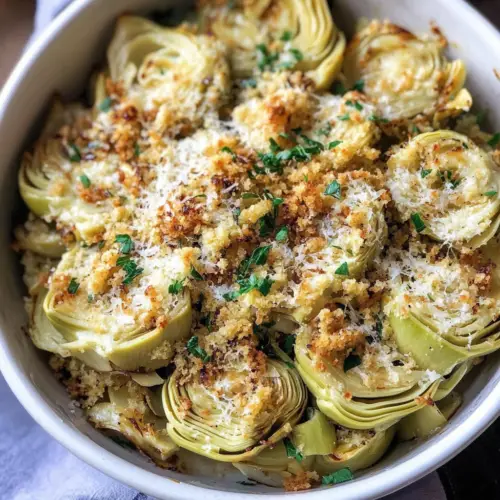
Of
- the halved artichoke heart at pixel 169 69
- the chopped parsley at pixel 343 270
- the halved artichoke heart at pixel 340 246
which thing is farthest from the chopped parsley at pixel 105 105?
the chopped parsley at pixel 343 270

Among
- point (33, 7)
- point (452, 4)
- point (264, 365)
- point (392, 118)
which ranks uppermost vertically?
point (452, 4)

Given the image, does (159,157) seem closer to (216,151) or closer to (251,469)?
(216,151)

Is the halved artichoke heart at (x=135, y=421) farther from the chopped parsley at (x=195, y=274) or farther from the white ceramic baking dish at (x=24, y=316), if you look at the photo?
the chopped parsley at (x=195, y=274)

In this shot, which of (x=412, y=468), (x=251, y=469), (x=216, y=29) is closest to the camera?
(x=412, y=468)

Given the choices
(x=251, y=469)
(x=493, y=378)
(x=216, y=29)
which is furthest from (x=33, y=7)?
(x=493, y=378)

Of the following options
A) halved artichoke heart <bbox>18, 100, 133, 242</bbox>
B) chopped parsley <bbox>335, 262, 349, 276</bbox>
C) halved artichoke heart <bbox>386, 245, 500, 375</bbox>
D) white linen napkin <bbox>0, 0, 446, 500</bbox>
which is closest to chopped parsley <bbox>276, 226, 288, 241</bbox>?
chopped parsley <bbox>335, 262, 349, 276</bbox>

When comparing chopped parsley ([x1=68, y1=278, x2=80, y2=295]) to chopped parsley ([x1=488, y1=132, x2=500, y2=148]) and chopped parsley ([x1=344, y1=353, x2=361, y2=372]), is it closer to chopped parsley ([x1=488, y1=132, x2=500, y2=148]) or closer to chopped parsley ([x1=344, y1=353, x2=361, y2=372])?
chopped parsley ([x1=344, y1=353, x2=361, y2=372])

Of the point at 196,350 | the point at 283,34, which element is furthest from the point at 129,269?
the point at 283,34

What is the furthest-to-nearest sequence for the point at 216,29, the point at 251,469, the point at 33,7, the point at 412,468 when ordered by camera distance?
the point at 33,7, the point at 216,29, the point at 251,469, the point at 412,468
